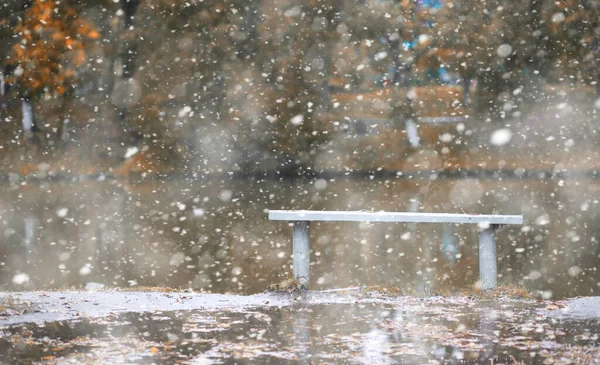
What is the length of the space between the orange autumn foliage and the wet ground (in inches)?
736

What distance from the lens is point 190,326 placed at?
794cm

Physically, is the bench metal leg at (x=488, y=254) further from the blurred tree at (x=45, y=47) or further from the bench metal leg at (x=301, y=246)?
the blurred tree at (x=45, y=47)

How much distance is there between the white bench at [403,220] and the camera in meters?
9.97

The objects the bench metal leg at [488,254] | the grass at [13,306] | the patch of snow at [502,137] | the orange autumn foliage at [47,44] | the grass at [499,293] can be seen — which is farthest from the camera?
the patch of snow at [502,137]

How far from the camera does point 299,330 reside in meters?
7.72

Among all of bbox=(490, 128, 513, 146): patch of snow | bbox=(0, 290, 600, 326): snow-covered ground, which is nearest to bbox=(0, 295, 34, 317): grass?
bbox=(0, 290, 600, 326): snow-covered ground

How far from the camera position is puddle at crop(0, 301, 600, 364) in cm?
654

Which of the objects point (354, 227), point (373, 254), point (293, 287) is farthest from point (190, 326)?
point (354, 227)

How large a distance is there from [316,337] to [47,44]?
22086 mm

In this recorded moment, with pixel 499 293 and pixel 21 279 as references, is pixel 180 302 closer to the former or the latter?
pixel 499 293

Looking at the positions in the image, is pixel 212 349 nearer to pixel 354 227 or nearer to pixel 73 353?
pixel 73 353

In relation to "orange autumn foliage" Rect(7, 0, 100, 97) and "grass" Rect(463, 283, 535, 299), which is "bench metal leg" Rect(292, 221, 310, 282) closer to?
"grass" Rect(463, 283, 535, 299)

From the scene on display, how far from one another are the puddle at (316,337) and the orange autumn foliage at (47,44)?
19796mm

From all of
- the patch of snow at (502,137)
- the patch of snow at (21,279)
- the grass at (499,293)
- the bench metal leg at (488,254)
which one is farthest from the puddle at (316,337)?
the patch of snow at (502,137)
